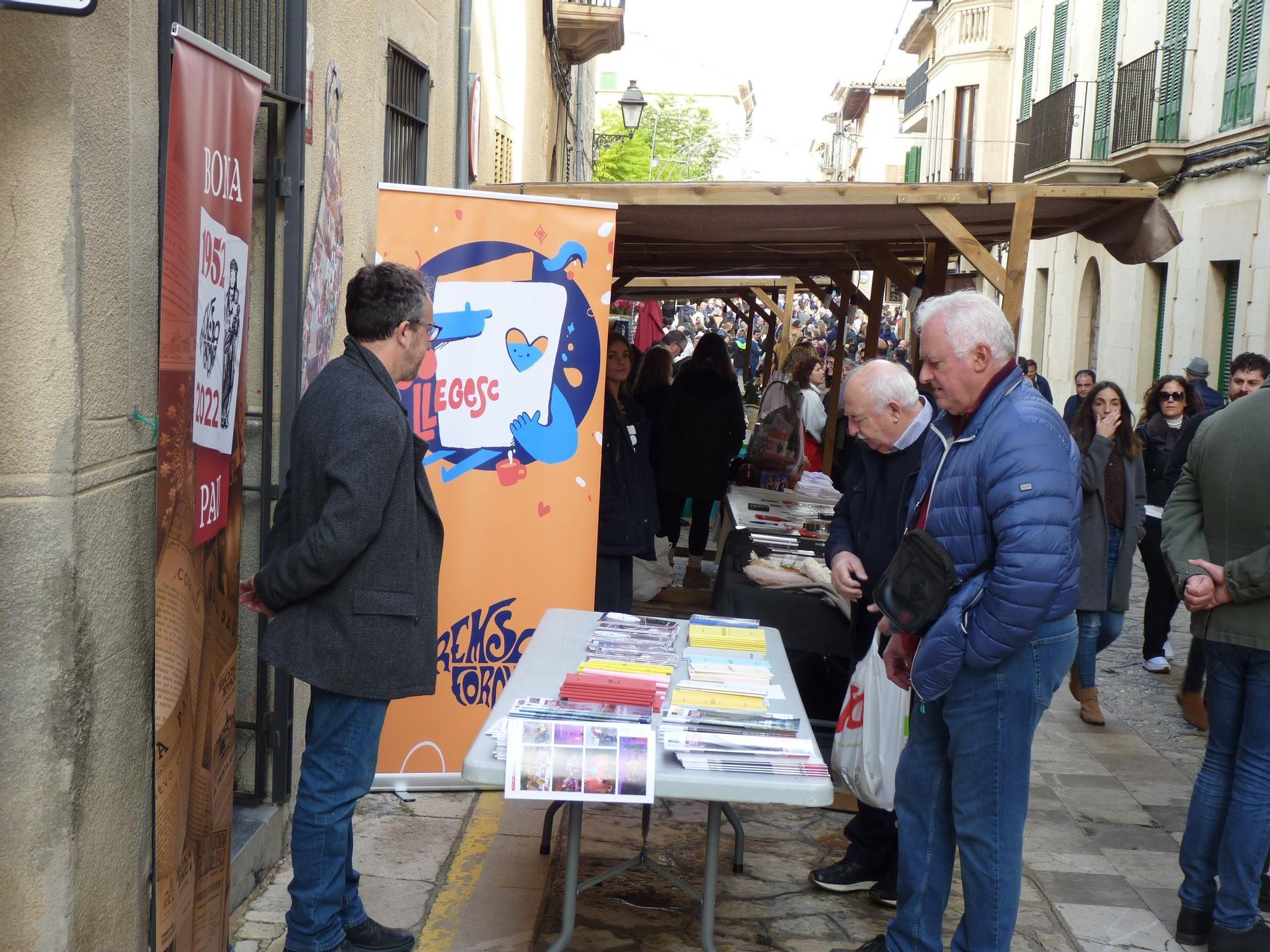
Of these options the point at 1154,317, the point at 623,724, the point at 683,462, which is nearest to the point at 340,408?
the point at 623,724

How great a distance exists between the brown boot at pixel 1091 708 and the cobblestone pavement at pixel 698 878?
0.83 meters

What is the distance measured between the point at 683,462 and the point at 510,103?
132 inches

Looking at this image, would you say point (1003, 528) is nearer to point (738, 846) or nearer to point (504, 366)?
point (738, 846)

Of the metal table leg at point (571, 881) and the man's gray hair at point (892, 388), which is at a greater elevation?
the man's gray hair at point (892, 388)

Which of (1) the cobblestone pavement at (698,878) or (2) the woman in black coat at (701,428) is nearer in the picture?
(1) the cobblestone pavement at (698,878)

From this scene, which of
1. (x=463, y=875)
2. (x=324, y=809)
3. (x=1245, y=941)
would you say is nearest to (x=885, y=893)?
(x=1245, y=941)

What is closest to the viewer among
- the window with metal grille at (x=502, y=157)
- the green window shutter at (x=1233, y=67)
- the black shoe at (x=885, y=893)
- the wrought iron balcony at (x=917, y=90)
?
the black shoe at (x=885, y=893)

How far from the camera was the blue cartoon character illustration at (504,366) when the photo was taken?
5.20 metres

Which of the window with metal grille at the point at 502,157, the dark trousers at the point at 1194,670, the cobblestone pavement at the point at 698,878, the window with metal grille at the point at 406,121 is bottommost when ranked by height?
the cobblestone pavement at the point at 698,878

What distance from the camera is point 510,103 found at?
1077 centimetres

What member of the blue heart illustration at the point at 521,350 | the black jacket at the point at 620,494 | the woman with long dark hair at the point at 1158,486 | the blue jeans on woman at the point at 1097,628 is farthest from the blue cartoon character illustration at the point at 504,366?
the woman with long dark hair at the point at 1158,486

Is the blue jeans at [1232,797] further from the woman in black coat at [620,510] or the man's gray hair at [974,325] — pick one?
the woman in black coat at [620,510]

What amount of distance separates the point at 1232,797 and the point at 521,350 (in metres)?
3.06

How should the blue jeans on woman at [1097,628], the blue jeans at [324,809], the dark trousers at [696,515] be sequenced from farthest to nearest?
the dark trousers at [696,515], the blue jeans on woman at [1097,628], the blue jeans at [324,809]
